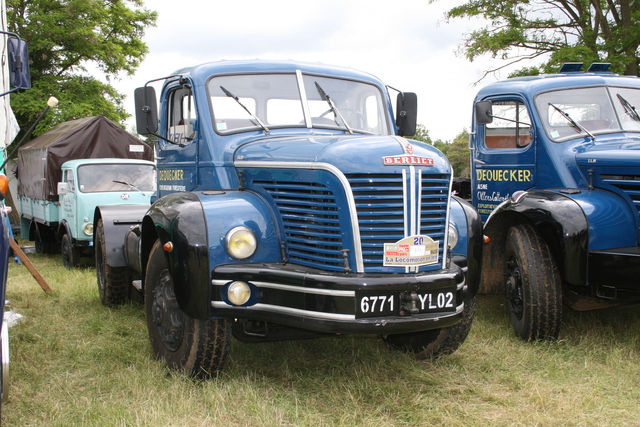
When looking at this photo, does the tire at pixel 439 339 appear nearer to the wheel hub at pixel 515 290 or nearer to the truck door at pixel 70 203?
the wheel hub at pixel 515 290

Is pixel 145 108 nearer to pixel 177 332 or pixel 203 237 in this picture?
pixel 203 237

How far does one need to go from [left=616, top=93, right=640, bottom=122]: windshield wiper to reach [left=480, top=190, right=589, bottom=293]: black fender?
1332 mm

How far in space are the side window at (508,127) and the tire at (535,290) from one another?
115 cm

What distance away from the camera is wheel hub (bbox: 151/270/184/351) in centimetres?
415

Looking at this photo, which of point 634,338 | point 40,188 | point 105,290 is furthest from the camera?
point 40,188

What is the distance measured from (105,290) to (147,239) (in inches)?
84.8

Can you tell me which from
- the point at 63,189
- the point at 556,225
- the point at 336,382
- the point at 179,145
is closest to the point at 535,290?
the point at 556,225

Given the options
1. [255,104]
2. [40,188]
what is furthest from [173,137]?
[40,188]

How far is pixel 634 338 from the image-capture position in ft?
16.4

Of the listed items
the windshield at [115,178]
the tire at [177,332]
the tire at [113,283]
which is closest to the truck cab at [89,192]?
the windshield at [115,178]

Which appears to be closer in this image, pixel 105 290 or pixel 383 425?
pixel 383 425

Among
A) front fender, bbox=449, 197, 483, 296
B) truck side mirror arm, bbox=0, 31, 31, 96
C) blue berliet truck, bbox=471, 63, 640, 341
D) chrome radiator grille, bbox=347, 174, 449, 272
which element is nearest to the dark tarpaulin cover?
truck side mirror arm, bbox=0, 31, 31, 96

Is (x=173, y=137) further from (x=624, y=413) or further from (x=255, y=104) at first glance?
(x=624, y=413)

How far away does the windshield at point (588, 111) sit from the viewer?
5617 millimetres
